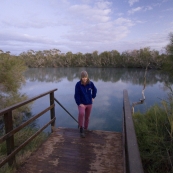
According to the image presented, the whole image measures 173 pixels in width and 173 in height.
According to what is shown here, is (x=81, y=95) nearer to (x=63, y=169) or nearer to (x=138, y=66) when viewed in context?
(x=63, y=169)

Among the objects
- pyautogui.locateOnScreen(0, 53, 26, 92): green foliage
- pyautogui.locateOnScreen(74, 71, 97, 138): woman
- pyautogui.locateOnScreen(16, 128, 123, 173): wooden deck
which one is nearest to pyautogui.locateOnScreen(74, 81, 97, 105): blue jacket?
pyautogui.locateOnScreen(74, 71, 97, 138): woman

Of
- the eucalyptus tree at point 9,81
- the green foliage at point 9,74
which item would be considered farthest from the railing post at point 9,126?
the green foliage at point 9,74

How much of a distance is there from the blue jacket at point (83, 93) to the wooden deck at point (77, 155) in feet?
2.44

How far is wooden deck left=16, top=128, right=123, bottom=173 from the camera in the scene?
232cm

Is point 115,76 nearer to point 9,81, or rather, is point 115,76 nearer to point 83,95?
point 9,81

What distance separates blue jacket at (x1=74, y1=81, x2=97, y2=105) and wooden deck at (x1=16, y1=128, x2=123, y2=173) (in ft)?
2.44

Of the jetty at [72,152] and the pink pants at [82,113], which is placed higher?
the pink pants at [82,113]

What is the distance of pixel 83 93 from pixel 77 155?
Result: 1183 mm

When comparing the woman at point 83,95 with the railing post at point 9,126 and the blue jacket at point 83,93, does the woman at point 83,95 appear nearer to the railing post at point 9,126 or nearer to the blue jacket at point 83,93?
the blue jacket at point 83,93

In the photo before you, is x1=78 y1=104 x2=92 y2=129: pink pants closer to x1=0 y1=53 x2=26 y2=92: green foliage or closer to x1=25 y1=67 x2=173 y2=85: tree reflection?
x1=0 y1=53 x2=26 y2=92: green foliage

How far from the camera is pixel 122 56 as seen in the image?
179ft

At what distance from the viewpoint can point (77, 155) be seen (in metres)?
2.66

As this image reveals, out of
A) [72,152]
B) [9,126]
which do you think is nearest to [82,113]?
[72,152]

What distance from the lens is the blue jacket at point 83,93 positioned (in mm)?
3260
